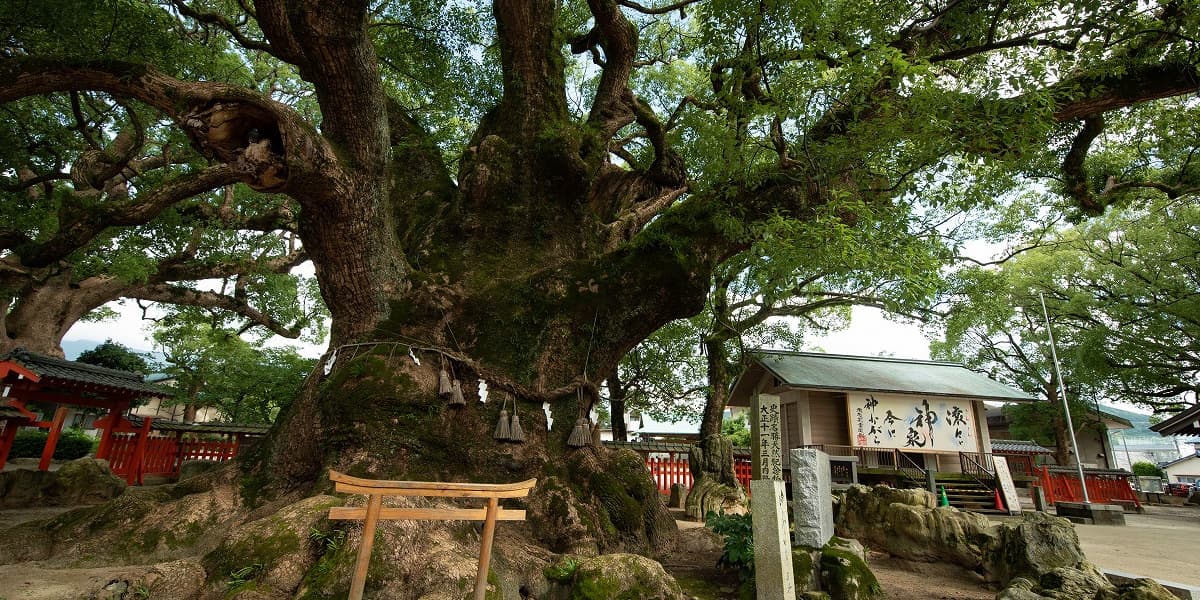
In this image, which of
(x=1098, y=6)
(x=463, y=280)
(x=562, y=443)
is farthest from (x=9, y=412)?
(x=1098, y=6)

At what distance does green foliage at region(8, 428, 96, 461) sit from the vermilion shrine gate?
15.6ft

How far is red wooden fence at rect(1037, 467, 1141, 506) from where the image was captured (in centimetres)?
1562

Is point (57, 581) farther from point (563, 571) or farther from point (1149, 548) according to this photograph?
point (1149, 548)

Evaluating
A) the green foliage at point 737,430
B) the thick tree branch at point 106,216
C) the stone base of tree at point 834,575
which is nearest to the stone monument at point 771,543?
the stone base of tree at point 834,575

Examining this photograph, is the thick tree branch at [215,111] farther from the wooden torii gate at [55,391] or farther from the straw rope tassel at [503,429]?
the wooden torii gate at [55,391]

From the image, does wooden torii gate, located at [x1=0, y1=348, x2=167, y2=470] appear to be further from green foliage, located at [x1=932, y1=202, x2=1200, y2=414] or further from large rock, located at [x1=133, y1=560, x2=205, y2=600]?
green foliage, located at [x1=932, y1=202, x2=1200, y2=414]

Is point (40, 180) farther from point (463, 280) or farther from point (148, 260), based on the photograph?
point (463, 280)

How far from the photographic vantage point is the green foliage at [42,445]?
48.9 feet

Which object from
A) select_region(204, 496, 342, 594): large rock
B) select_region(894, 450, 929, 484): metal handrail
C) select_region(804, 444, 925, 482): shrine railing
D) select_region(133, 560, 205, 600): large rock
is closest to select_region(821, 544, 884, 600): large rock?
select_region(204, 496, 342, 594): large rock

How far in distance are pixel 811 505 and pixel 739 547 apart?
113 cm

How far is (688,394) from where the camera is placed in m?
16.8

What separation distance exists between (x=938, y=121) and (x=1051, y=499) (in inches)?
588

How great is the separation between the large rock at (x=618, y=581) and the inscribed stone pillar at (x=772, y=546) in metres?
0.77

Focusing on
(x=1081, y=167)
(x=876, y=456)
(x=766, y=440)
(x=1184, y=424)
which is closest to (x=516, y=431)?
(x=766, y=440)
